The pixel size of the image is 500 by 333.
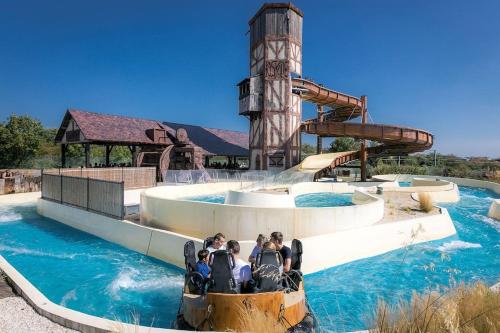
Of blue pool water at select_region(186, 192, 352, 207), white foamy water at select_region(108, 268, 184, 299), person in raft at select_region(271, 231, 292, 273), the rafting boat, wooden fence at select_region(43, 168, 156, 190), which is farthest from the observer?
wooden fence at select_region(43, 168, 156, 190)

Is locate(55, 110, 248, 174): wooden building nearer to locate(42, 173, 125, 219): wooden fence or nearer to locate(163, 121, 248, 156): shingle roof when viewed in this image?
locate(163, 121, 248, 156): shingle roof

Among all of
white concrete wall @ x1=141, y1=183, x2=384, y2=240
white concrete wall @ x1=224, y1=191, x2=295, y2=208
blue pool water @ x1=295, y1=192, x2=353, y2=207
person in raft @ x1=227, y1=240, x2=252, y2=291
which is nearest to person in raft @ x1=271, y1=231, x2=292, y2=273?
person in raft @ x1=227, y1=240, x2=252, y2=291

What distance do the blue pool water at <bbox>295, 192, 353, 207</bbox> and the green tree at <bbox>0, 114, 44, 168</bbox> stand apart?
85.6 ft

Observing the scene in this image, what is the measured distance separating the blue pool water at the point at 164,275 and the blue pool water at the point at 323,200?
633 cm

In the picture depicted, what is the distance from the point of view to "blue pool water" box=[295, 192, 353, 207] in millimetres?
17542

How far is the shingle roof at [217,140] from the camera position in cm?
3231

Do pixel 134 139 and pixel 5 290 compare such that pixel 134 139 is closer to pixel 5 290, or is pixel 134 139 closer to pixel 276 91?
pixel 276 91

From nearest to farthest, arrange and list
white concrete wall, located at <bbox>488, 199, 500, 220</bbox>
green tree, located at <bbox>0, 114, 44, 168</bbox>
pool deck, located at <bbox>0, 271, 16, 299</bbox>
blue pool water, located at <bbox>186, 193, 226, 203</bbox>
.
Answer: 1. pool deck, located at <bbox>0, 271, 16, 299</bbox>
2. white concrete wall, located at <bbox>488, 199, 500, 220</bbox>
3. blue pool water, located at <bbox>186, 193, 226, 203</bbox>
4. green tree, located at <bbox>0, 114, 44, 168</bbox>

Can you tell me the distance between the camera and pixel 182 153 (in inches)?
1048

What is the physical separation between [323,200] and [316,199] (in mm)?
522

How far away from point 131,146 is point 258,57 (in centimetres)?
1453

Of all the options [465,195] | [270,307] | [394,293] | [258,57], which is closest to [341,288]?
[394,293]

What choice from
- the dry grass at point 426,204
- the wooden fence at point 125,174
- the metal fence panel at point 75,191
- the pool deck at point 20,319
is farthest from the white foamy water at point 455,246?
the wooden fence at point 125,174

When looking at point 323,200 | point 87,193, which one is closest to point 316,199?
point 323,200
